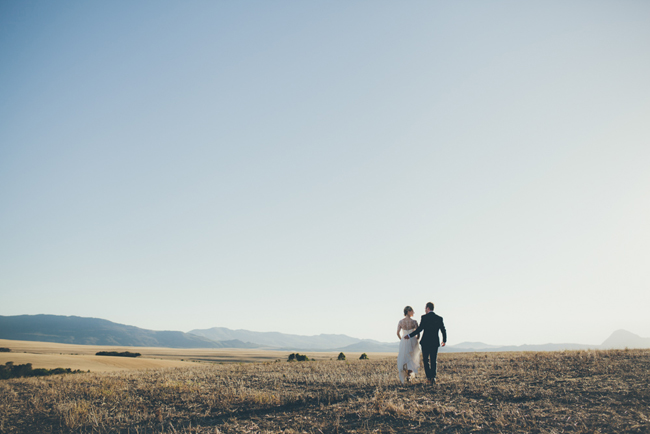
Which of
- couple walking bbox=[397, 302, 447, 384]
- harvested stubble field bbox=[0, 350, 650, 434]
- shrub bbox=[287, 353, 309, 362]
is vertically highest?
couple walking bbox=[397, 302, 447, 384]

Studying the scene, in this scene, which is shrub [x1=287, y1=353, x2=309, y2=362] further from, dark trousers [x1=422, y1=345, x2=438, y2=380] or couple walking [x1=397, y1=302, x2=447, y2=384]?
dark trousers [x1=422, y1=345, x2=438, y2=380]

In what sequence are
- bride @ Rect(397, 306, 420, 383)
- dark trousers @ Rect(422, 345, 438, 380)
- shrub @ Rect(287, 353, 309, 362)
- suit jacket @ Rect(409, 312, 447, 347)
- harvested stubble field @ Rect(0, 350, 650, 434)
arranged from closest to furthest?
harvested stubble field @ Rect(0, 350, 650, 434) → dark trousers @ Rect(422, 345, 438, 380) → suit jacket @ Rect(409, 312, 447, 347) → bride @ Rect(397, 306, 420, 383) → shrub @ Rect(287, 353, 309, 362)

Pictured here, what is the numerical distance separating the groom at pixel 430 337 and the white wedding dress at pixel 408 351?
0.34 metres

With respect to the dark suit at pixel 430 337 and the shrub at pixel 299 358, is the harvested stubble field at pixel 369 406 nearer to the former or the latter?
the dark suit at pixel 430 337

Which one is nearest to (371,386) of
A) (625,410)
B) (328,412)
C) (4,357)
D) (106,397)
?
(328,412)

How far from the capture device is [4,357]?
43.1 meters

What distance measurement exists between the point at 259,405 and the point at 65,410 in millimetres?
5191

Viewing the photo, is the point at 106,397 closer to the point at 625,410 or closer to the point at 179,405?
the point at 179,405

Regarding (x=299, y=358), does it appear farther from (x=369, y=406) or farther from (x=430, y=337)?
(x=369, y=406)

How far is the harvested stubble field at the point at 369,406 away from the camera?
7160 mm

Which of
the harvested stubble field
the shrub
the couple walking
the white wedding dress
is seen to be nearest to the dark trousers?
the couple walking

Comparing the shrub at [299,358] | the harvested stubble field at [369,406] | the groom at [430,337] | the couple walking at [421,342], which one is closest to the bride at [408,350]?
the couple walking at [421,342]

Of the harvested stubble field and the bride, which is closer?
the harvested stubble field

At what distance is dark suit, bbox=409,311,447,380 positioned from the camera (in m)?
12.1
